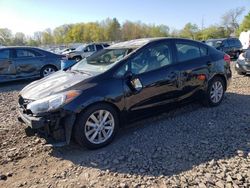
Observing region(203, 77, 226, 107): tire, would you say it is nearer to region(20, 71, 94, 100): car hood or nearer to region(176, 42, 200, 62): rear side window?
region(176, 42, 200, 62): rear side window

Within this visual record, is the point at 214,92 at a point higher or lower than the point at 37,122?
higher

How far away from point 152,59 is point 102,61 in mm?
889

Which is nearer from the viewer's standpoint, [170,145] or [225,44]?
[170,145]

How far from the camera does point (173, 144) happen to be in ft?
13.8

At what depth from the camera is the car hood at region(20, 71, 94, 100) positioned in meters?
4.15

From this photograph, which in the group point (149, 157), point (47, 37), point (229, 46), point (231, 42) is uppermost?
point (47, 37)

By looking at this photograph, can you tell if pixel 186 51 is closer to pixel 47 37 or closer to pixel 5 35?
pixel 5 35

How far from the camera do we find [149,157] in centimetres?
384

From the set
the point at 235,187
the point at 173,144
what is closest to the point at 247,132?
the point at 173,144

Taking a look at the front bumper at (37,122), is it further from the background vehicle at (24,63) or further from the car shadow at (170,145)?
the background vehicle at (24,63)

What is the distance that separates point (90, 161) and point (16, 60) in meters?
8.17

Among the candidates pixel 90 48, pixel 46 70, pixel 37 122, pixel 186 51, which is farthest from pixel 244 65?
pixel 90 48

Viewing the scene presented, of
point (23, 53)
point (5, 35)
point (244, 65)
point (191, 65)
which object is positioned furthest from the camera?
point (5, 35)

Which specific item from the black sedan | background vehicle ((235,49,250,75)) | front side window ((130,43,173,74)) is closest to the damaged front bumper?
the black sedan
